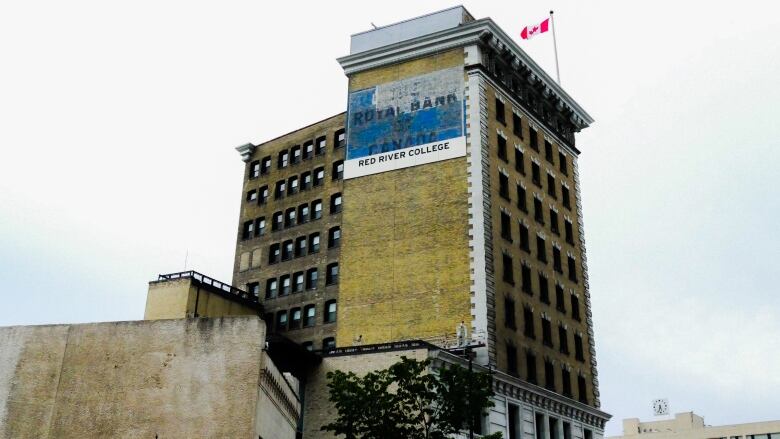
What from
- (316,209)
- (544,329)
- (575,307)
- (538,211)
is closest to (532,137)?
(538,211)

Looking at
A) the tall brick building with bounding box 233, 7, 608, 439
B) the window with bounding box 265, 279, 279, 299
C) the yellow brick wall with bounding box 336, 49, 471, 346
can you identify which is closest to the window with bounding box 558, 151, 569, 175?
the tall brick building with bounding box 233, 7, 608, 439

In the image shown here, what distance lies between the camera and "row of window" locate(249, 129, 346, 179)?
72.0 meters

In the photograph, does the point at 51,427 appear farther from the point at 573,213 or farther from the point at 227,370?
the point at 573,213

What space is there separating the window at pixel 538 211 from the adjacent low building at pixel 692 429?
2554 inches

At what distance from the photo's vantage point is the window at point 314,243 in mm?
69600

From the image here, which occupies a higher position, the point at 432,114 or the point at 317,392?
the point at 432,114

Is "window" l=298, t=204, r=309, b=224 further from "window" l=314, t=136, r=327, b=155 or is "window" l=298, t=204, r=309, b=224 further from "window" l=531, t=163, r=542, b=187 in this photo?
"window" l=531, t=163, r=542, b=187

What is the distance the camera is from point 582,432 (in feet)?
204

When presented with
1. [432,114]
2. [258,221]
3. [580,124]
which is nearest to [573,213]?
[580,124]

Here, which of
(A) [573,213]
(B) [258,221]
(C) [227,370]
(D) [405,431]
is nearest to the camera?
(C) [227,370]

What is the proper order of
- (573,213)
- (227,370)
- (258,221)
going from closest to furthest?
(227,370), (573,213), (258,221)

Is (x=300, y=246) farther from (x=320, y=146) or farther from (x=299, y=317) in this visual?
(x=320, y=146)

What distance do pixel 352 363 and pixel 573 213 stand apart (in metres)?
26.5

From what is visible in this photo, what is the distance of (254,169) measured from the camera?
258ft
